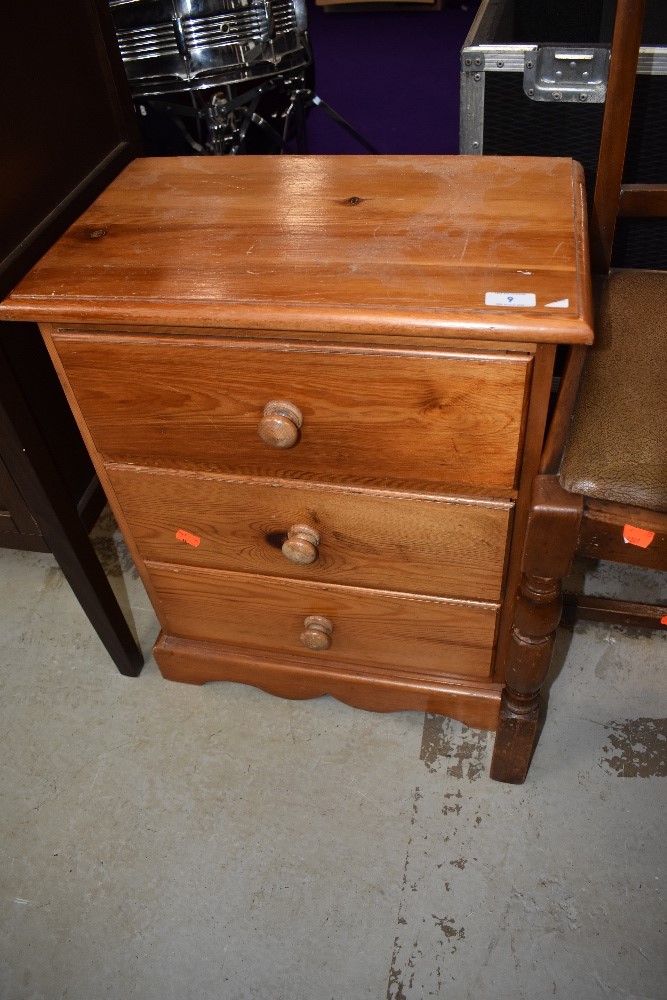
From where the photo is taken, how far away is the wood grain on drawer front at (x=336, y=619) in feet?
3.99

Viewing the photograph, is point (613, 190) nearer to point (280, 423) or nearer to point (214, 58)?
point (280, 423)

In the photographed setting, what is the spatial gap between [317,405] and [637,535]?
416 millimetres

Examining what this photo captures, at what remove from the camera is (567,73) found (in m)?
1.53

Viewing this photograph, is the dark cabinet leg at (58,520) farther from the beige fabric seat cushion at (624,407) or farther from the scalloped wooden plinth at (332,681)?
the beige fabric seat cushion at (624,407)

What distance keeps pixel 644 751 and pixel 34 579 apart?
128 cm

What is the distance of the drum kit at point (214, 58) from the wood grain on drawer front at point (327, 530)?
4.71 ft

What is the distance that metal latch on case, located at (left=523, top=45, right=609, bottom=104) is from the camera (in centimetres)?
150

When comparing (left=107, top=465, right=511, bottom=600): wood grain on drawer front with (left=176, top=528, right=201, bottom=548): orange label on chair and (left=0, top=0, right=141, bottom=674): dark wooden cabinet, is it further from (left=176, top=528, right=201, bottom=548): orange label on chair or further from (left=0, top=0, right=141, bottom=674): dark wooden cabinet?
(left=0, top=0, right=141, bottom=674): dark wooden cabinet

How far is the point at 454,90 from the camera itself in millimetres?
3760

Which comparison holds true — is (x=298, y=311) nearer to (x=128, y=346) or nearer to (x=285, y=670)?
(x=128, y=346)

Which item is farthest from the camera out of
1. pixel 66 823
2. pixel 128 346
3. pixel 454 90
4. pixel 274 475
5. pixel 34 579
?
pixel 454 90

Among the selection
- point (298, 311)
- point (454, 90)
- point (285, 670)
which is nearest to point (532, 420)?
point (298, 311)

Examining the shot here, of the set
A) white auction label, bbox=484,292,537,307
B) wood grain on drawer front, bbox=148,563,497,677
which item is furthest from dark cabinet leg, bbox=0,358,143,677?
white auction label, bbox=484,292,537,307

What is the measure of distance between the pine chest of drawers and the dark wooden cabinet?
6 centimetres
